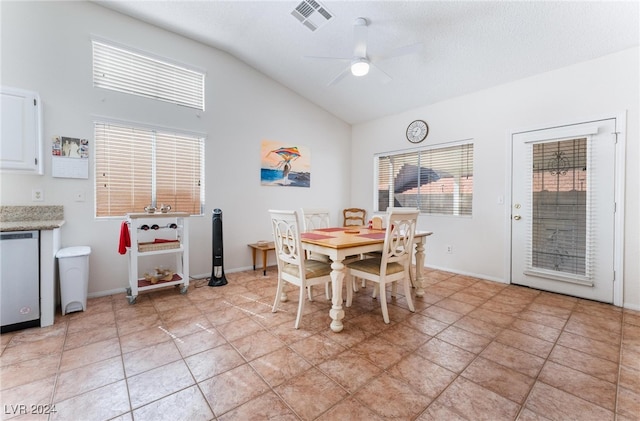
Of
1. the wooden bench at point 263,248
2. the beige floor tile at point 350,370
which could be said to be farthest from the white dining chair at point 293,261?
the wooden bench at point 263,248

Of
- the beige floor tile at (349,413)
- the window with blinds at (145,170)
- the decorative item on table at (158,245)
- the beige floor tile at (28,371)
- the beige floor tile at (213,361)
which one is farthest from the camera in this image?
the window with blinds at (145,170)

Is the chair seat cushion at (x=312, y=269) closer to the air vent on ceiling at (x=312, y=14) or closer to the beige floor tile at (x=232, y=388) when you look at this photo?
the beige floor tile at (x=232, y=388)

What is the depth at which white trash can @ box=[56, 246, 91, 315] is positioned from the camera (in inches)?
99.0

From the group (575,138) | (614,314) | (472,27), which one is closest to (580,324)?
(614,314)

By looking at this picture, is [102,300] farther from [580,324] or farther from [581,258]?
[581,258]

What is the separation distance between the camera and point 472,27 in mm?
2719

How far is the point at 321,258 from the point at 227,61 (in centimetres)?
311

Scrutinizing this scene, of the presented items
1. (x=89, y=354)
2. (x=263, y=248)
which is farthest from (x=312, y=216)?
(x=89, y=354)

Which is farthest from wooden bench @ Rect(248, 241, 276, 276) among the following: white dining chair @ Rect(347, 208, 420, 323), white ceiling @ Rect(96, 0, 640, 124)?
white ceiling @ Rect(96, 0, 640, 124)

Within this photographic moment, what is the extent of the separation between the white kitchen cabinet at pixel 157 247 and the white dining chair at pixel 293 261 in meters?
1.31

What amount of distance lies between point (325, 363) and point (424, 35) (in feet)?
10.8

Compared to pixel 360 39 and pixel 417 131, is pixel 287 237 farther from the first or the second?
pixel 417 131

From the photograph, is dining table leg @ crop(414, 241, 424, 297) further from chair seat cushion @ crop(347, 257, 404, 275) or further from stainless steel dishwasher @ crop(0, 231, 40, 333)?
stainless steel dishwasher @ crop(0, 231, 40, 333)

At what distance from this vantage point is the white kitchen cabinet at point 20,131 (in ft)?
7.68
